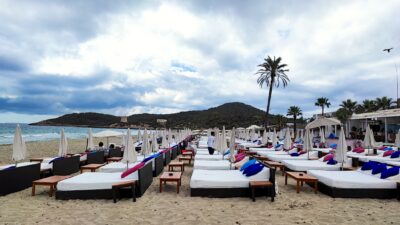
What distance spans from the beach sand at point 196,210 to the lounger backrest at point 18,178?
0.82ft

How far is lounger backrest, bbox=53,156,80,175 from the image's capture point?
970 centimetres

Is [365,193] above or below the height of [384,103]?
Result: below

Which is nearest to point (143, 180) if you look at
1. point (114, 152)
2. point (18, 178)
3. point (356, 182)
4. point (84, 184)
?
point (84, 184)

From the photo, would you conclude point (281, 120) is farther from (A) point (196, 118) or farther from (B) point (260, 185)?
(B) point (260, 185)

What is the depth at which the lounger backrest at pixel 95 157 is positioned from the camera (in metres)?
12.4

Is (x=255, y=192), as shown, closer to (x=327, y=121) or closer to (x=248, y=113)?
(x=327, y=121)

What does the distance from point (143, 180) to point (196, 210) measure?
1997 mm

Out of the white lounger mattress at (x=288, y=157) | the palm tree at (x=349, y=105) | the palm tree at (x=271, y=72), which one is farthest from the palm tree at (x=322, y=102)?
the white lounger mattress at (x=288, y=157)

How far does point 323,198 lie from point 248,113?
73932mm

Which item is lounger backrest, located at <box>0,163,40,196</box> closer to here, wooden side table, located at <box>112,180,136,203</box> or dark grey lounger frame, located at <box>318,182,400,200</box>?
wooden side table, located at <box>112,180,136,203</box>

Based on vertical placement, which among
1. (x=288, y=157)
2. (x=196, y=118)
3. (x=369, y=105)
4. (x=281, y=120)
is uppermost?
(x=369, y=105)

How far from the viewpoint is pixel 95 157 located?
41.7 ft

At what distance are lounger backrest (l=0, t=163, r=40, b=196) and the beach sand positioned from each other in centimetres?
25

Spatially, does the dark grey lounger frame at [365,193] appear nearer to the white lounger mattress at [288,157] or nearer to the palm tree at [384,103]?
the white lounger mattress at [288,157]
